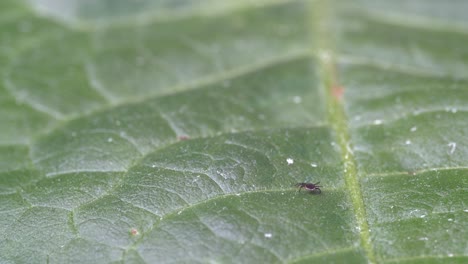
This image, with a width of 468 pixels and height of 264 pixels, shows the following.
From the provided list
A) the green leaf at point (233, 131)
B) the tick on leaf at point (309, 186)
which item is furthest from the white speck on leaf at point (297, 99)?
the tick on leaf at point (309, 186)

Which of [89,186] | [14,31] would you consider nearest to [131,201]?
[89,186]

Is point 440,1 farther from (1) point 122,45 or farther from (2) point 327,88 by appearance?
(1) point 122,45

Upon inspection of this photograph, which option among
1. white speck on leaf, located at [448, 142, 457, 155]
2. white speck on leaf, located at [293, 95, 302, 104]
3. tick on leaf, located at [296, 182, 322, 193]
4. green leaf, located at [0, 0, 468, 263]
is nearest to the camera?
green leaf, located at [0, 0, 468, 263]

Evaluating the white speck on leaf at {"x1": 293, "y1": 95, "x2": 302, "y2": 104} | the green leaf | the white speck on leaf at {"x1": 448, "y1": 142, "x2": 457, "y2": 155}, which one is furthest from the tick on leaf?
the white speck on leaf at {"x1": 293, "y1": 95, "x2": 302, "y2": 104}

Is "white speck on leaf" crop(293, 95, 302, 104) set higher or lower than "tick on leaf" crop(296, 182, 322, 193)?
lower

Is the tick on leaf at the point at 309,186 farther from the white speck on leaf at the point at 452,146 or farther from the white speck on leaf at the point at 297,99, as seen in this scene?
the white speck on leaf at the point at 297,99

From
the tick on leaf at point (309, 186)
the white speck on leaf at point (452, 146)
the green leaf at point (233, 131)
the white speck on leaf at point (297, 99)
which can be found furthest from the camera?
the white speck on leaf at point (297, 99)

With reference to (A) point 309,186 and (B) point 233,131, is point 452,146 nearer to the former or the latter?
(A) point 309,186

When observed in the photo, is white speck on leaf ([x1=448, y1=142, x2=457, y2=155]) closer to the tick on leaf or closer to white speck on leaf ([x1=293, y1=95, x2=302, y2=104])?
the tick on leaf

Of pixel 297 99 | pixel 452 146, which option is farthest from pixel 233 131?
pixel 452 146
